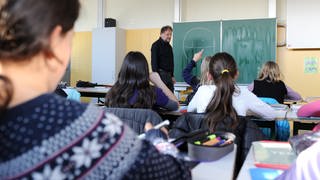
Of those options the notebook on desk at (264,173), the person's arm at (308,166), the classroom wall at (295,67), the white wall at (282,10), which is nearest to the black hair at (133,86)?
the notebook on desk at (264,173)

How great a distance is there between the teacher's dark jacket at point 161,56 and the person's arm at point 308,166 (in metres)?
4.30

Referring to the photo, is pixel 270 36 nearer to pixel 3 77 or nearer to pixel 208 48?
pixel 208 48

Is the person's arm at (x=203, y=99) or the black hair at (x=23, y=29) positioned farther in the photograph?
the person's arm at (x=203, y=99)

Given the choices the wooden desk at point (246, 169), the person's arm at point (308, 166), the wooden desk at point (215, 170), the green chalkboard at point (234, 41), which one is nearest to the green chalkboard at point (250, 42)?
the green chalkboard at point (234, 41)

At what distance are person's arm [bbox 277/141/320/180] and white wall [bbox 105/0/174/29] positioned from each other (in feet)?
19.0

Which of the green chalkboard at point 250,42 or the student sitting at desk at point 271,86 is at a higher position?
the green chalkboard at point 250,42

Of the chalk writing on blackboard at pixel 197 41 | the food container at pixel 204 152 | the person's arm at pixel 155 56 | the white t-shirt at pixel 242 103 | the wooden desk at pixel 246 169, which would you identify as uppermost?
the chalk writing on blackboard at pixel 197 41

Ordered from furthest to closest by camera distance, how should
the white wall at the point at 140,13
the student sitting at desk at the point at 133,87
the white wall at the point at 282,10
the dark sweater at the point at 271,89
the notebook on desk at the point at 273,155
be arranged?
the white wall at the point at 140,13 → the white wall at the point at 282,10 → the dark sweater at the point at 271,89 → the student sitting at desk at the point at 133,87 → the notebook on desk at the point at 273,155

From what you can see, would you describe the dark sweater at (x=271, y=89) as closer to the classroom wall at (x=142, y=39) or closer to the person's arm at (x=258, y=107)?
the person's arm at (x=258, y=107)

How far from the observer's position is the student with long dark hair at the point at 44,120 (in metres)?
0.52

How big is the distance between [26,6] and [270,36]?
213 inches

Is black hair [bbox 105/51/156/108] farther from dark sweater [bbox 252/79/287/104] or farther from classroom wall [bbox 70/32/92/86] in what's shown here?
classroom wall [bbox 70/32/92/86]

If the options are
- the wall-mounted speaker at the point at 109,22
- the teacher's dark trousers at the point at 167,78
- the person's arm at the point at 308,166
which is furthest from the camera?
the wall-mounted speaker at the point at 109,22

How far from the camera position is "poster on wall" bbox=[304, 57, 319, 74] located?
5.45m
